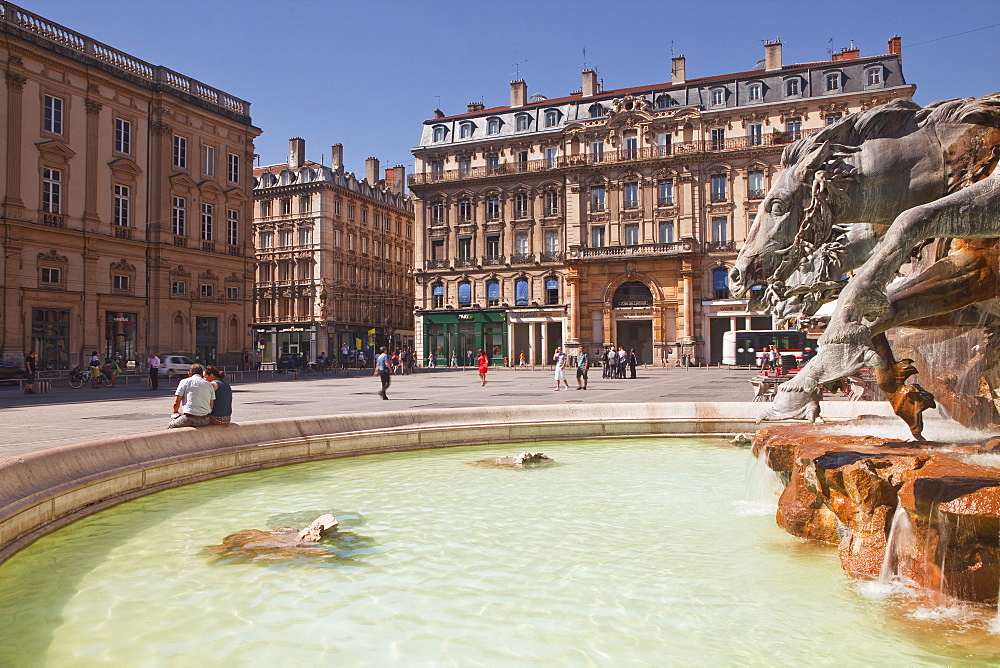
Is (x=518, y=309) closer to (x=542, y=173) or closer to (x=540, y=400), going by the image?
(x=542, y=173)

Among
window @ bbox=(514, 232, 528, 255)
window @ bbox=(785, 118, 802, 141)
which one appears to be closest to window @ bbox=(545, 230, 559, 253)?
window @ bbox=(514, 232, 528, 255)

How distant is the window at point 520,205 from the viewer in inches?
2186

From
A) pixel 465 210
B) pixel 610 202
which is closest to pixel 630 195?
pixel 610 202

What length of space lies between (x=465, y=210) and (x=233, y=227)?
1895 cm

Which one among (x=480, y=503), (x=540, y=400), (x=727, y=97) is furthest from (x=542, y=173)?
(x=480, y=503)

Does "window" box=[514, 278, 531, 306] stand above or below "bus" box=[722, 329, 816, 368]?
above

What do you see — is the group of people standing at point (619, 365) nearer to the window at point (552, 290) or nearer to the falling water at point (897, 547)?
the window at point (552, 290)

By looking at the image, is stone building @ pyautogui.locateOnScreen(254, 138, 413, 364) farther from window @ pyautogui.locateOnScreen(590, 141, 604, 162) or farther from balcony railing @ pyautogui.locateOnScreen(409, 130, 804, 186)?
window @ pyautogui.locateOnScreen(590, 141, 604, 162)

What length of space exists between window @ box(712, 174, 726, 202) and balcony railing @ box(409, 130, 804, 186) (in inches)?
70.6

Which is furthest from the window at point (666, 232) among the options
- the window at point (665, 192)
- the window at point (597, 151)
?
the window at point (597, 151)

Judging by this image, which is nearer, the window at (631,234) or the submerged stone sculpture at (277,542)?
the submerged stone sculpture at (277,542)

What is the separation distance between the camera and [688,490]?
7.29 metres

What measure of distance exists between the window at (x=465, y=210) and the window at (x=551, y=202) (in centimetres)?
637

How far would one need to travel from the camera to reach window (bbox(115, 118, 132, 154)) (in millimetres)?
37562
